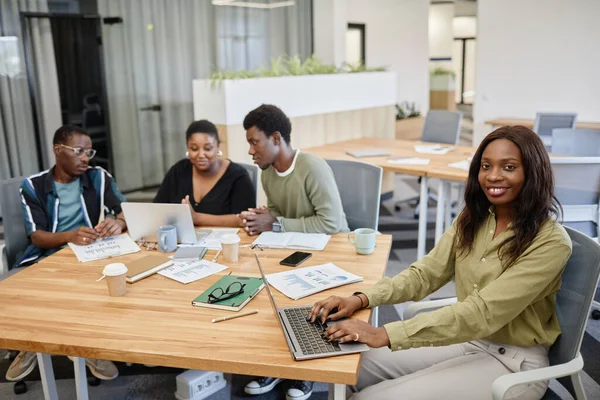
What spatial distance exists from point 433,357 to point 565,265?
506 mm

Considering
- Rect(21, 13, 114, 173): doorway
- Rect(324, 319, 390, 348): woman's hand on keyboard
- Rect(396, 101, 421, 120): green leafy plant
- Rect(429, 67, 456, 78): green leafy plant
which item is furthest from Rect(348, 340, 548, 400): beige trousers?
Rect(429, 67, 456, 78): green leafy plant

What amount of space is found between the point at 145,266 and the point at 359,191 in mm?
1220

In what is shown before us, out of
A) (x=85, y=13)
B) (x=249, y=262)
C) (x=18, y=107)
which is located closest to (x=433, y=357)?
(x=249, y=262)

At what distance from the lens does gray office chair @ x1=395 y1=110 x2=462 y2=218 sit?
199 inches

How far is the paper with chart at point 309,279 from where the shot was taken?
179 centimetres

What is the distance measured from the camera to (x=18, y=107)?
206 inches

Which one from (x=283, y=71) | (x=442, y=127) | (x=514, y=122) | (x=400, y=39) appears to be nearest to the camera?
(x=283, y=71)

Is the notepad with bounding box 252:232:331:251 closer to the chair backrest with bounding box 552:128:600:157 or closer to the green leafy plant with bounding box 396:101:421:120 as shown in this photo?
the chair backrest with bounding box 552:128:600:157

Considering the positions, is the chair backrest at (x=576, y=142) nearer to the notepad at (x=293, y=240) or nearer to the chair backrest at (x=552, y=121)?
the chair backrest at (x=552, y=121)

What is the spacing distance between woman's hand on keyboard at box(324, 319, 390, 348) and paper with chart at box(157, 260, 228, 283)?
64 cm

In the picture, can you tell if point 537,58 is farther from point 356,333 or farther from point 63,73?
point 356,333

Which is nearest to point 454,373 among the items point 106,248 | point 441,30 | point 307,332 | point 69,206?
point 307,332

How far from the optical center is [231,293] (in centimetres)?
175

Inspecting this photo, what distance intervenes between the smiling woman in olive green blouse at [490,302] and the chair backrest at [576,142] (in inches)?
106
